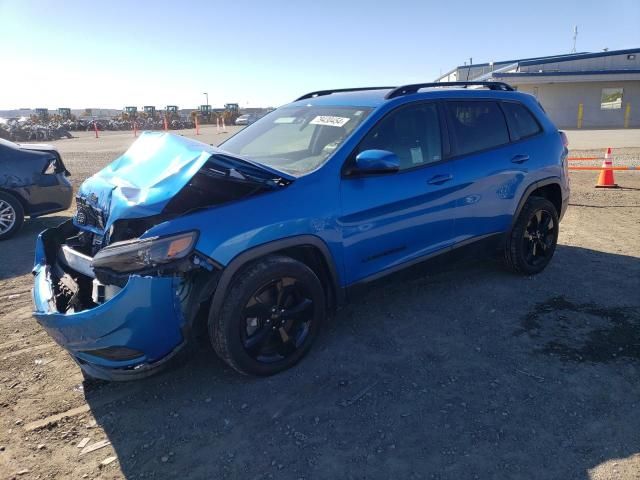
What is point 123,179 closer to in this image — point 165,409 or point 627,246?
point 165,409

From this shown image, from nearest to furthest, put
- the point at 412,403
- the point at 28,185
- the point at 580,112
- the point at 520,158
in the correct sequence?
the point at 412,403 < the point at 520,158 < the point at 28,185 < the point at 580,112

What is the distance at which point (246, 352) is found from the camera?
9.98 ft

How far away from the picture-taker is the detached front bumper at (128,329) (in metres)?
2.62

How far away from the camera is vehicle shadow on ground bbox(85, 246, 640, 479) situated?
8.18 feet

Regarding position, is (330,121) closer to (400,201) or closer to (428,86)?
(400,201)

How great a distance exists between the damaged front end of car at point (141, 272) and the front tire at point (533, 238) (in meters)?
2.67

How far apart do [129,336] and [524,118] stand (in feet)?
13.3

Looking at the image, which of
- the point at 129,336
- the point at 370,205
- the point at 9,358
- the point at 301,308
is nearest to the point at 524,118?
the point at 370,205

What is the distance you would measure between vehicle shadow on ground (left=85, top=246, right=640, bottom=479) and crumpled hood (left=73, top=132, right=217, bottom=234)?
119 cm

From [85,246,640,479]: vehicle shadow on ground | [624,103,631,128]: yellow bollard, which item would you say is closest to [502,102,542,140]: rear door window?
[85,246,640,479]: vehicle shadow on ground

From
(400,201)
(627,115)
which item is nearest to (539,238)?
(400,201)

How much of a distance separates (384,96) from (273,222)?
1.57 m

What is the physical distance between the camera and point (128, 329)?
2.65 meters

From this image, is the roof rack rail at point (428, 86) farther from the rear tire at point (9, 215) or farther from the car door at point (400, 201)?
the rear tire at point (9, 215)
